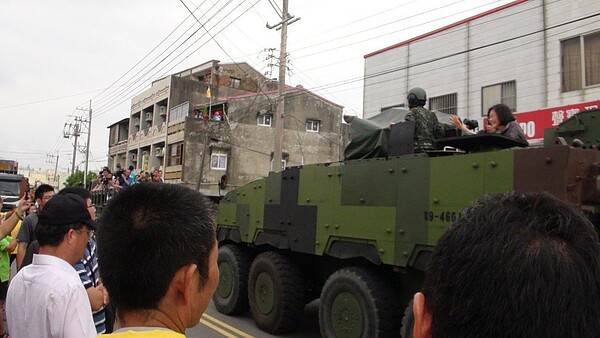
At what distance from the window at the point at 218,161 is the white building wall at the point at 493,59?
14609 millimetres

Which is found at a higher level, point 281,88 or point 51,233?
point 281,88

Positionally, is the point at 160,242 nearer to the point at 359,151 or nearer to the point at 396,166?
the point at 396,166

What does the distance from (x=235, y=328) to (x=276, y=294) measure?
1.01 meters

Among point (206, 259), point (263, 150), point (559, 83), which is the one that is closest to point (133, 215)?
point (206, 259)

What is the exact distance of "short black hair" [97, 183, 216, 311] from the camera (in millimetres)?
1533

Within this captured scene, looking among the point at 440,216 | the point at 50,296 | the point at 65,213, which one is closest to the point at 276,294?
the point at 440,216

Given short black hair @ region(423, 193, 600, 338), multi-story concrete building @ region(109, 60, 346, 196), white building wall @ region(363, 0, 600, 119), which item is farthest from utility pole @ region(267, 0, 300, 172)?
short black hair @ region(423, 193, 600, 338)

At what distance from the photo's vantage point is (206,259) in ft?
5.43

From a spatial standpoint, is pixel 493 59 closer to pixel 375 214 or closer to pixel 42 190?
pixel 375 214

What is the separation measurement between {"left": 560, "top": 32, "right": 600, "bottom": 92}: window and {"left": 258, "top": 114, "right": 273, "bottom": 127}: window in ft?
72.9

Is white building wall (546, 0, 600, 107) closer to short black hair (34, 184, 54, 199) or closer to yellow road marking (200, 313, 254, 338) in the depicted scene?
yellow road marking (200, 313, 254, 338)

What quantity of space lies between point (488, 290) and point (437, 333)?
0.14 metres

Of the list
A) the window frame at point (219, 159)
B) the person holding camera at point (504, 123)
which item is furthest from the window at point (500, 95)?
the window frame at point (219, 159)

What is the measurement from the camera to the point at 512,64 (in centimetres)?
1485
